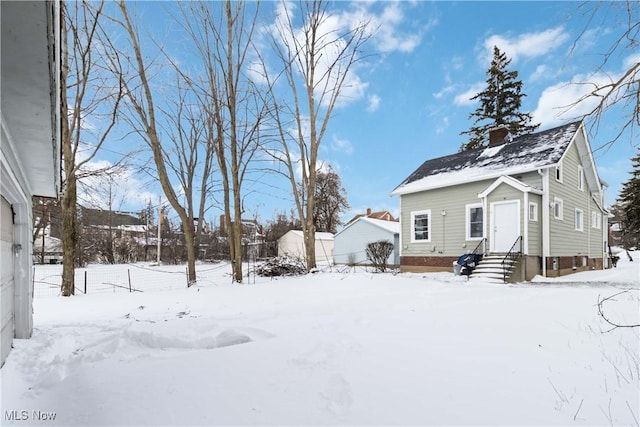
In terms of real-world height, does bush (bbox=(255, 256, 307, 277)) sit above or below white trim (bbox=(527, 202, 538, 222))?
below

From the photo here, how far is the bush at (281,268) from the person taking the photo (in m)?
12.3

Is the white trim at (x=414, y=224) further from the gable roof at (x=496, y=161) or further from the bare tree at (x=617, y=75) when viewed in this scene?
the bare tree at (x=617, y=75)

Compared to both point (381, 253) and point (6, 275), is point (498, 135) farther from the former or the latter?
point (6, 275)

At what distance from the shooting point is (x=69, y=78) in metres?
8.49

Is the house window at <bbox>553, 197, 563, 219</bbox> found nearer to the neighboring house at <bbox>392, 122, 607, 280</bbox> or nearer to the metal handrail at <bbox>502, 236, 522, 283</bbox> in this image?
the neighboring house at <bbox>392, 122, 607, 280</bbox>

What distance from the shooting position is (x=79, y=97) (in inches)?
328

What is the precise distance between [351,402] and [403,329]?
2.23 meters

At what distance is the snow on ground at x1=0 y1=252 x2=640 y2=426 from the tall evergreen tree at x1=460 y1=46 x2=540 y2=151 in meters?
21.4

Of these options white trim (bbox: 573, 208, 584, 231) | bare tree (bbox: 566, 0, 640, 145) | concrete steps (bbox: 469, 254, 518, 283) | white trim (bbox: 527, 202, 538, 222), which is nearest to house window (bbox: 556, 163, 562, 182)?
white trim (bbox: 527, 202, 538, 222)

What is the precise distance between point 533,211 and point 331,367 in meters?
11.1

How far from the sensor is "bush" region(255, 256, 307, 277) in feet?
40.4

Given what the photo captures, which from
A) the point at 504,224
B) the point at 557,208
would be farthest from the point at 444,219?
the point at 557,208

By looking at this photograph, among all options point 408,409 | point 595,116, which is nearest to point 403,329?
point 408,409

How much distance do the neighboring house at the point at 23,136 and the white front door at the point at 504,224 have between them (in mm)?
12208
